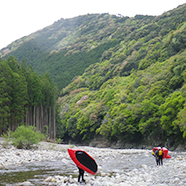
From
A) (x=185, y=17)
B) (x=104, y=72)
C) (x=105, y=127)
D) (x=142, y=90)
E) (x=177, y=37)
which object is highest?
(x=185, y=17)

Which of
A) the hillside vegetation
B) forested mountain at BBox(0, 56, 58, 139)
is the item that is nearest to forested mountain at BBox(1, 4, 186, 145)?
the hillside vegetation

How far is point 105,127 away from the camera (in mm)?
51156

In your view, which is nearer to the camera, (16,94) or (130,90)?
(16,94)

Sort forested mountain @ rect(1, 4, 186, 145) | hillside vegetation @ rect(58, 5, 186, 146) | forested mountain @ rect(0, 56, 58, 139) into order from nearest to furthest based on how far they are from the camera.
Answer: forested mountain @ rect(0, 56, 58, 139)
hillside vegetation @ rect(58, 5, 186, 146)
forested mountain @ rect(1, 4, 186, 145)

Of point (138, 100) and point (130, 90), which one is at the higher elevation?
point (130, 90)

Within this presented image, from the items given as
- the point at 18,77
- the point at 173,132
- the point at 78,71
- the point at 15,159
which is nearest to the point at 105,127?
the point at 173,132

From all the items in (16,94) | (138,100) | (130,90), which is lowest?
(138,100)

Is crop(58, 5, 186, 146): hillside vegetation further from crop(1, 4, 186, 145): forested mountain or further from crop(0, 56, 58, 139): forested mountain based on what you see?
crop(0, 56, 58, 139): forested mountain

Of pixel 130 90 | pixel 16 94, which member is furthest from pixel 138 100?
pixel 16 94

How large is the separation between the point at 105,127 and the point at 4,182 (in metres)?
41.8

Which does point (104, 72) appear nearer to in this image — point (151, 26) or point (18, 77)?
point (151, 26)

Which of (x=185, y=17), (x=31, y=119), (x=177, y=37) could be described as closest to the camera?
(x=31, y=119)

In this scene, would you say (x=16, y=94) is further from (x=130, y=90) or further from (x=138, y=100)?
(x=130, y=90)

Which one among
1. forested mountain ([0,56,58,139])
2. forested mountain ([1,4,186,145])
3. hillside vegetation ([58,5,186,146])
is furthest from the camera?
forested mountain ([1,4,186,145])
